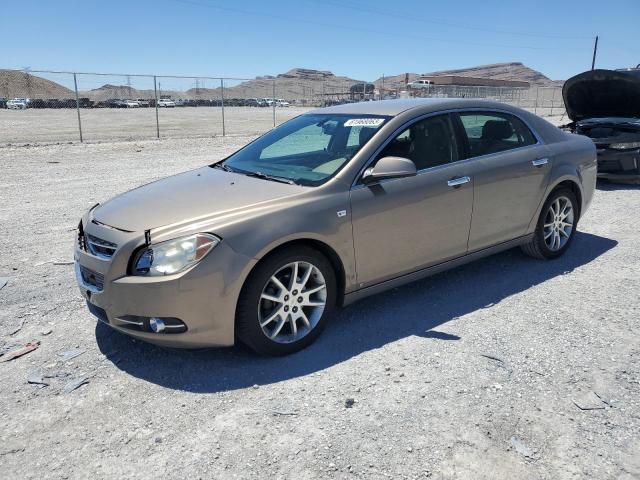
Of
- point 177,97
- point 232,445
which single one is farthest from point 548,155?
point 177,97

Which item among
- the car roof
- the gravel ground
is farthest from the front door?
the gravel ground

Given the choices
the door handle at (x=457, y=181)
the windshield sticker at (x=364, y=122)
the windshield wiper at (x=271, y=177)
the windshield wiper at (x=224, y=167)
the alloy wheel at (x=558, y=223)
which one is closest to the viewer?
the windshield wiper at (x=271, y=177)

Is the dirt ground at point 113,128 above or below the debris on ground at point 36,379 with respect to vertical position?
above

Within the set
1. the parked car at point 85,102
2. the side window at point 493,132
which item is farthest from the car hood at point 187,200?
the parked car at point 85,102

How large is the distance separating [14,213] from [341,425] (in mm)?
6309

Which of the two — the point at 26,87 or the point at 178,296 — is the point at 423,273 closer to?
the point at 178,296

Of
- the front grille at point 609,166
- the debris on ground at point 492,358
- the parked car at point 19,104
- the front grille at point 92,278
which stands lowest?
the debris on ground at point 492,358

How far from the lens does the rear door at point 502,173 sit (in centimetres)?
448

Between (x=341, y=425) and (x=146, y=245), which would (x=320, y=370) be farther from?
(x=146, y=245)

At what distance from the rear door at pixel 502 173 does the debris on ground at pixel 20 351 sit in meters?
3.42

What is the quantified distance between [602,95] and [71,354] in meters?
9.51

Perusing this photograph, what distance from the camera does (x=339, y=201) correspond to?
11.8 ft

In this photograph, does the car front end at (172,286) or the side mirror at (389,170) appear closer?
the car front end at (172,286)

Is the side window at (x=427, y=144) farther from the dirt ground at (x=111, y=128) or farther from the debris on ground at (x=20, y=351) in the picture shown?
the dirt ground at (x=111, y=128)
